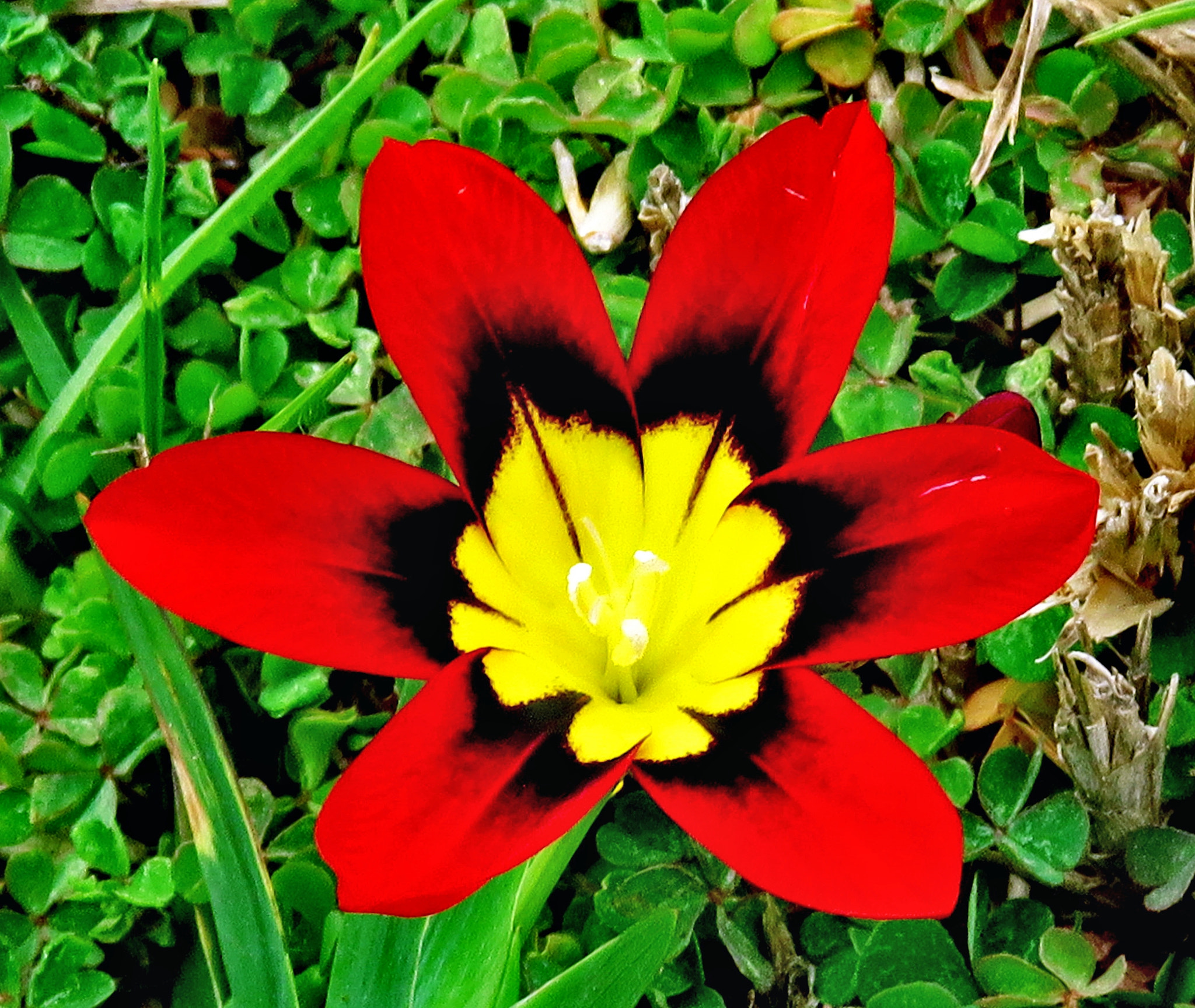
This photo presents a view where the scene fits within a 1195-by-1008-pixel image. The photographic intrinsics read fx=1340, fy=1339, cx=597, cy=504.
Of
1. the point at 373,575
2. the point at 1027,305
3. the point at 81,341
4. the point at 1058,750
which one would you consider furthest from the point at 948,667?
the point at 81,341

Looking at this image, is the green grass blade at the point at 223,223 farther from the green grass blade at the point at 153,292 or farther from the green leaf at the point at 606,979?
the green leaf at the point at 606,979

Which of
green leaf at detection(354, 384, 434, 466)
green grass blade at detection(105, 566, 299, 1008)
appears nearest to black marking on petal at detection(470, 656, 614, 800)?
green grass blade at detection(105, 566, 299, 1008)

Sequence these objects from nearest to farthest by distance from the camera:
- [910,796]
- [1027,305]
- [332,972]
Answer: [910,796] < [332,972] < [1027,305]

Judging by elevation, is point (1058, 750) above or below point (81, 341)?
below

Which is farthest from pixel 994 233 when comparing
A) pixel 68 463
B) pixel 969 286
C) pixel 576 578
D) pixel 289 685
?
pixel 68 463

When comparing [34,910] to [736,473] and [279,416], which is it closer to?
[279,416]

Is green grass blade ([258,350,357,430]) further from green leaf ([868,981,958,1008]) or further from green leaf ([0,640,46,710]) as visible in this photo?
green leaf ([868,981,958,1008])

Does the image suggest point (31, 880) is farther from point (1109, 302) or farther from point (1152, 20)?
point (1152, 20)
